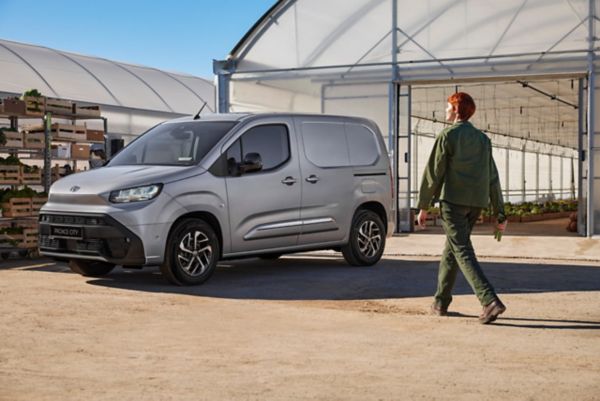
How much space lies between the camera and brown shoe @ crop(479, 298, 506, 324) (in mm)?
7191

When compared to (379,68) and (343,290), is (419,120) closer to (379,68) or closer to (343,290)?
(379,68)

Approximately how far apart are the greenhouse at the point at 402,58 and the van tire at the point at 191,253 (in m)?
9.27

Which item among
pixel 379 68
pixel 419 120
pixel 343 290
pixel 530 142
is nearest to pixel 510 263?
pixel 343 290

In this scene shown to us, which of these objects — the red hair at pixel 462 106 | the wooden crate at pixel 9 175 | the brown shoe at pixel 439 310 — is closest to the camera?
the red hair at pixel 462 106

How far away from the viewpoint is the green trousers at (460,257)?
7.29 metres

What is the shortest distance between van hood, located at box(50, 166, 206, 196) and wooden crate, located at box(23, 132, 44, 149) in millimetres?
4262

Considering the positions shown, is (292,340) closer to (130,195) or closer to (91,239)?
(130,195)

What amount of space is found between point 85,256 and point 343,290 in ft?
8.66

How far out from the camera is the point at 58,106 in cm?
1459

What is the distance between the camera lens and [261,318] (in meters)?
7.62

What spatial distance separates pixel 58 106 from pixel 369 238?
5.72 metres

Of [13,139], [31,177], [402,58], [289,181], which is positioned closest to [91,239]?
[289,181]

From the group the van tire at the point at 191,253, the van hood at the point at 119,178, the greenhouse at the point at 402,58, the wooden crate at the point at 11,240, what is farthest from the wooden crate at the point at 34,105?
the greenhouse at the point at 402,58

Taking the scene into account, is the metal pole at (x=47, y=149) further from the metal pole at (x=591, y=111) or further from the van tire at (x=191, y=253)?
the metal pole at (x=591, y=111)
